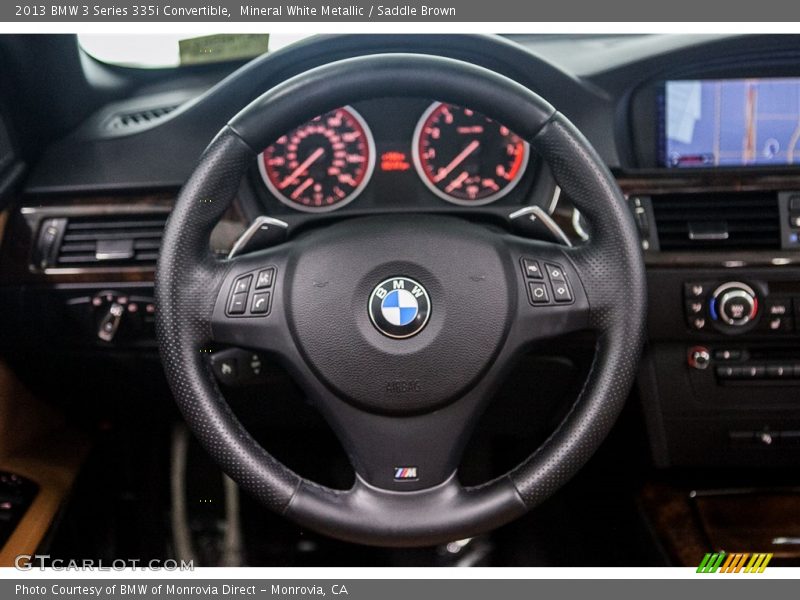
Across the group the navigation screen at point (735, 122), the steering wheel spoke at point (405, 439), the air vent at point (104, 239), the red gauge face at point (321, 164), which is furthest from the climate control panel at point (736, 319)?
the air vent at point (104, 239)

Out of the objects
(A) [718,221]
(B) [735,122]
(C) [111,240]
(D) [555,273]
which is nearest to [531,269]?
(D) [555,273]

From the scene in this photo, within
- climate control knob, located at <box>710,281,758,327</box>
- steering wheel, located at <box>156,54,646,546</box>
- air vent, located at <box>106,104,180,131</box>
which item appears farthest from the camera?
air vent, located at <box>106,104,180,131</box>

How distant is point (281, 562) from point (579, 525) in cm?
64

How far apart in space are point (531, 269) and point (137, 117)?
34.2 inches

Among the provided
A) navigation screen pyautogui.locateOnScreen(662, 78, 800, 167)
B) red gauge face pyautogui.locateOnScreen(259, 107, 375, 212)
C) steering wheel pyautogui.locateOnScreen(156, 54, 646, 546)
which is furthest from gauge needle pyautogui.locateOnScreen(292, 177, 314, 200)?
navigation screen pyautogui.locateOnScreen(662, 78, 800, 167)

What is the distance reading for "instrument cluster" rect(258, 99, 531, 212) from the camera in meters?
1.40

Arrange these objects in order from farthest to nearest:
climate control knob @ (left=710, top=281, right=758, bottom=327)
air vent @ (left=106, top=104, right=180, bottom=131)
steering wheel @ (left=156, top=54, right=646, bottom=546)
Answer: air vent @ (left=106, top=104, right=180, bottom=131)
climate control knob @ (left=710, top=281, right=758, bottom=327)
steering wheel @ (left=156, top=54, right=646, bottom=546)

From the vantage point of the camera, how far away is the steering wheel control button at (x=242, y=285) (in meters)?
1.11

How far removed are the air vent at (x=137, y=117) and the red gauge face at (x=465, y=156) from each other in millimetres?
495

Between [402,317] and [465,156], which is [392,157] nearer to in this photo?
[465,156]

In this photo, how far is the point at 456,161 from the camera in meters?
1.42

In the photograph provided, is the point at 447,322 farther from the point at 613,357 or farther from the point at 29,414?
the point at 29,414

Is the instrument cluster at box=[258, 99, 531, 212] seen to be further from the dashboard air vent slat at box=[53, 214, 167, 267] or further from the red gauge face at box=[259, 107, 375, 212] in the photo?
the dashboard air vent slat at box=[53, 214, 167, 267]

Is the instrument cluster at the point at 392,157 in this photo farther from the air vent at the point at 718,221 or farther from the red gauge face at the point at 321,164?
the air vent at the point at 718,221
